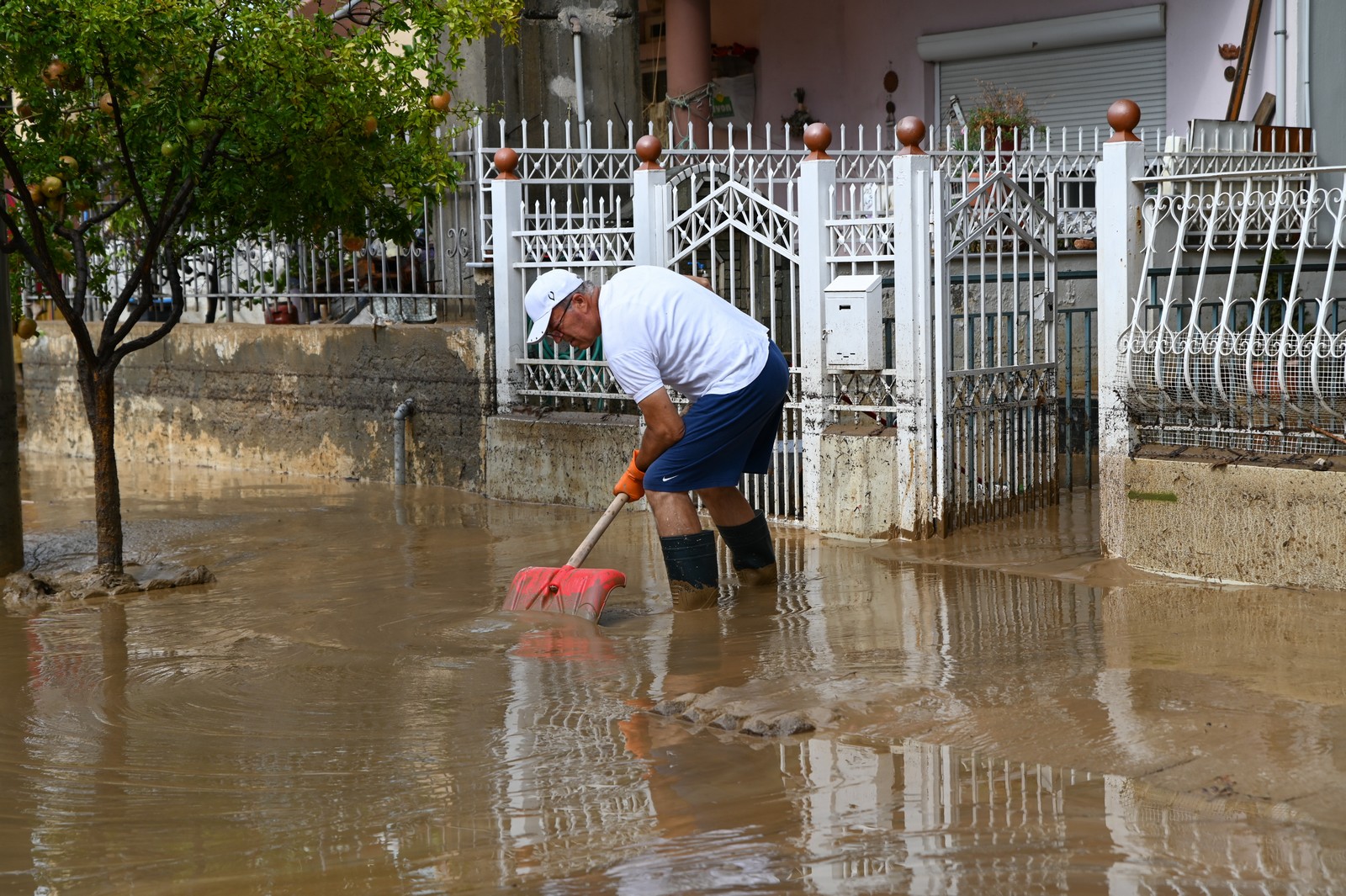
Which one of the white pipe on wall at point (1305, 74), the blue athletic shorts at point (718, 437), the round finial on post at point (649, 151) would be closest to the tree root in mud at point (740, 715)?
the blue athletic shorts at point (718, 437)

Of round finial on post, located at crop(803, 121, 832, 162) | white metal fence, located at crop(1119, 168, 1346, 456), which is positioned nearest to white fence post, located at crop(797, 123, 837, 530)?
round finial on post, located at crop(803, 121, 832, 162)

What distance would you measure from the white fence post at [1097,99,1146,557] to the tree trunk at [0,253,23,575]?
5266 mm

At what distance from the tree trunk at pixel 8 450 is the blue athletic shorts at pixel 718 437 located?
3471 millimetres

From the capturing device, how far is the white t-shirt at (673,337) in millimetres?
5918

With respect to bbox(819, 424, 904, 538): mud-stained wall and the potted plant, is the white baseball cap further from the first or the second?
the potted plant

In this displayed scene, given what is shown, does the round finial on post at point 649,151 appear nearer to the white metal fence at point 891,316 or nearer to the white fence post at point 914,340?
the white metal fence at point 891,316

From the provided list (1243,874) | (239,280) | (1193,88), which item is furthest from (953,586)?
(1193,88)

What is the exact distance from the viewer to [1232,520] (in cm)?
613

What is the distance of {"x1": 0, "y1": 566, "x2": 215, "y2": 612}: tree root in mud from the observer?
695 cm

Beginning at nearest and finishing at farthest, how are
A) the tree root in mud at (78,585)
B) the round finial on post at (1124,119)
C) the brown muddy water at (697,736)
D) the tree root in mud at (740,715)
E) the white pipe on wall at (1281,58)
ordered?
the brown muddy water at (697,736), the tree root in mud at (740,715), the round finial on post at (1124,119), the tree root in mud at (78,585), the white pipe on wall at (1281,58)

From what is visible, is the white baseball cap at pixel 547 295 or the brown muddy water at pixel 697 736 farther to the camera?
the white baseball cap at pixel 547 295

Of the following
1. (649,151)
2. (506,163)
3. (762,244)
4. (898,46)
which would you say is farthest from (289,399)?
(898,46)

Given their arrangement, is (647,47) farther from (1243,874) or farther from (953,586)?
(1243,874)

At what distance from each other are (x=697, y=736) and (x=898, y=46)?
12654 mm
